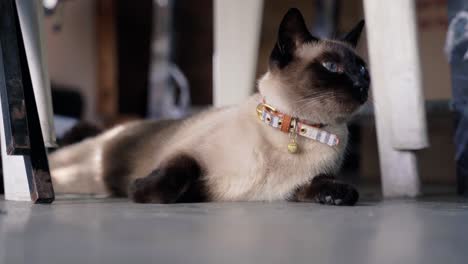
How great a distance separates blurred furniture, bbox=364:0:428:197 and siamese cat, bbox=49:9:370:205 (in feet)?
0.49

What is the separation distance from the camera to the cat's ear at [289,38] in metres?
1.35

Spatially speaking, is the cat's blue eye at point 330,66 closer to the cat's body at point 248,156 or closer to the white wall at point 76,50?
the cat's body at point 248,156

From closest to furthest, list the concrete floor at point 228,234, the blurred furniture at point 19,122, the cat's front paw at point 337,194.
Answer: the concrete floor at point 228,234 → the blurred furniture at point 19,122 → the cat's front paw at point 337,194

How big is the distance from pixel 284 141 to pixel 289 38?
23cm

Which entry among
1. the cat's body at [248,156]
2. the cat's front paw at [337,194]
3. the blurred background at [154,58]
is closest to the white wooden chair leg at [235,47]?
the cat's body at [248,156]

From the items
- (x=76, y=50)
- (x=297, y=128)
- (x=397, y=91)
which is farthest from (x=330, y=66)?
(x=76, y=50)

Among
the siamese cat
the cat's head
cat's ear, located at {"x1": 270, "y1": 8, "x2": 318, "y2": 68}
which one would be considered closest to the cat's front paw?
the siamese cat

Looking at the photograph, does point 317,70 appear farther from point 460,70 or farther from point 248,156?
point 460,70

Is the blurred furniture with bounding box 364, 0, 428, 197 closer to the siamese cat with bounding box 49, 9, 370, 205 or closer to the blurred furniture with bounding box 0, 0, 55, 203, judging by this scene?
the siamese cat with bounding box 49, 9, 370, 205

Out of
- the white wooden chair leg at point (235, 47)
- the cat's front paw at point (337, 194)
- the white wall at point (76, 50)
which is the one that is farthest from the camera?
the white wall at point (76, 50)

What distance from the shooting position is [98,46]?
12.5 ft

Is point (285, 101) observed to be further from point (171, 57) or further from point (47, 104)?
point (171, 57)

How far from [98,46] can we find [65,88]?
506 mm

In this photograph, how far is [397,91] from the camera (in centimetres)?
149
